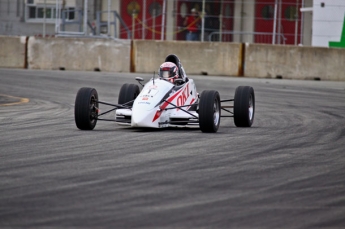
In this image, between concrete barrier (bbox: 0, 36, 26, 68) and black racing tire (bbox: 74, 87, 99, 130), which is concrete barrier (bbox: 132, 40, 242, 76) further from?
A: black racing tire (bbox: 74, 87, 99, 130)

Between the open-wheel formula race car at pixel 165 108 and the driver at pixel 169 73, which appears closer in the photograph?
the open-wheel formula race car at pixel 165 108

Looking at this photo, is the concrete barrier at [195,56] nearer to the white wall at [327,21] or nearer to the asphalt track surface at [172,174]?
the white wall at [327,21]

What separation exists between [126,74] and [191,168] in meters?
18.5

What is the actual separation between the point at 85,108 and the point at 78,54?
15845 millimetres

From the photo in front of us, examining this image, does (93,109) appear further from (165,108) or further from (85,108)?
(165,108)

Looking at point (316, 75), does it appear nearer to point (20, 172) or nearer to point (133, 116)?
point (133, 116)

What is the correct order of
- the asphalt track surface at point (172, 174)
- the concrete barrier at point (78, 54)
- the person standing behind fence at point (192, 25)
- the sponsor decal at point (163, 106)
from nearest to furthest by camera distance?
the asphalt track surface at point (172, 174), the sponsor decal at point (163, 106), the concrete barrier at point (78, 54), the person standing behind fence at point (192, 25)

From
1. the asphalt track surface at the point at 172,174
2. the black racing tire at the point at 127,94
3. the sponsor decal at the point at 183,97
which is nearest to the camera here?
the asphalt track surface at the point at 172,174

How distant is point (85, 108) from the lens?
40.4 feet

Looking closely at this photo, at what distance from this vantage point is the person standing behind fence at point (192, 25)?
98.6ft

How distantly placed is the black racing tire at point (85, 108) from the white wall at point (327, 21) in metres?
17.0

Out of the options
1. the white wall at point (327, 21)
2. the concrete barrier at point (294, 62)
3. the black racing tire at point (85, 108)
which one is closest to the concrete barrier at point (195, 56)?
the concrete barrier at point (294, 62)

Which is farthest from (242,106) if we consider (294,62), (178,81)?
(294,62)

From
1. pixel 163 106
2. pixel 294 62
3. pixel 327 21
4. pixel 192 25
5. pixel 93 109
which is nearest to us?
pixel 163 106
